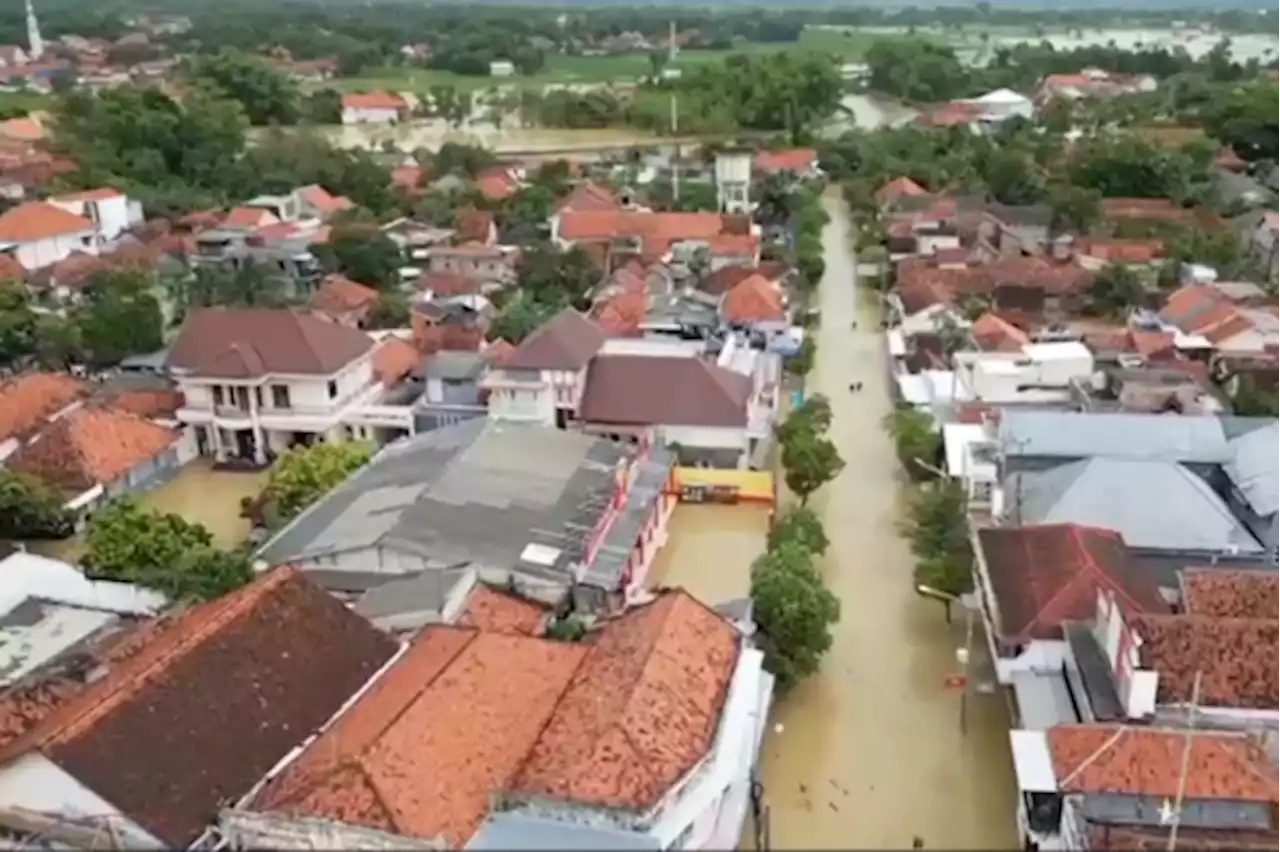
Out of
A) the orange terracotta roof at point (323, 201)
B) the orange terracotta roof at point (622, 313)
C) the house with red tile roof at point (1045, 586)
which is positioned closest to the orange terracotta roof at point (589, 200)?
the orange terracotta roof at point (323, 201)

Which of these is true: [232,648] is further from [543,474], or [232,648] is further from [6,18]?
[6,18]

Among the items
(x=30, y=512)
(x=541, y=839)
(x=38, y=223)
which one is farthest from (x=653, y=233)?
(x=541, y=839)

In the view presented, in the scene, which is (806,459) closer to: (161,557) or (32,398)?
(161,557)

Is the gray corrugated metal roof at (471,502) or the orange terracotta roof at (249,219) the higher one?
the orange terracotta roof at (249,219)

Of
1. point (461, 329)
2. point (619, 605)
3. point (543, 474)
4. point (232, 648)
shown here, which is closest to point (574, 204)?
point (461, 329)

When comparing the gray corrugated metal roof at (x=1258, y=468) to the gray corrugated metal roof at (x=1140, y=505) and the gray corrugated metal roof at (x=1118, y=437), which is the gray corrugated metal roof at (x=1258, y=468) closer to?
the gray corrugated metal roof at (x=1118, y=437)

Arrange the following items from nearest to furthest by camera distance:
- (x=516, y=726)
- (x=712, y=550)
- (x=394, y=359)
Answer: (x=516, y=726) < (x=712, y=550) < (x=394, y=359)
